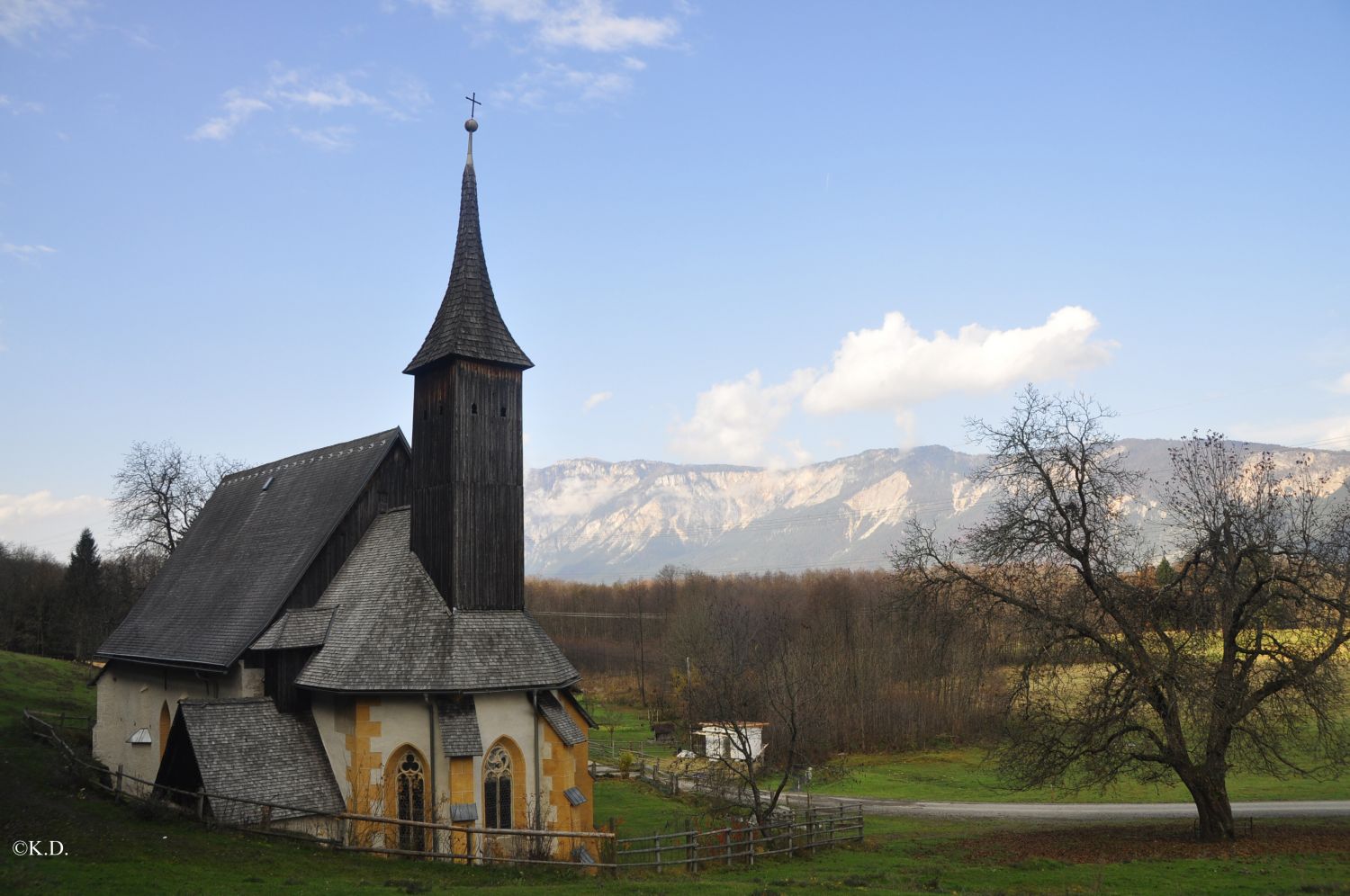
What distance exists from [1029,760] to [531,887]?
1318 cm

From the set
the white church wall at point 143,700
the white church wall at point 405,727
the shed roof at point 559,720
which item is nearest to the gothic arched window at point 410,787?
the white church wall at point 405,727

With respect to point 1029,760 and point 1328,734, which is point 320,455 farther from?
point 1328,734

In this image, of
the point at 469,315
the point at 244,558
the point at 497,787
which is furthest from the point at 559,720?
the point at 244,558

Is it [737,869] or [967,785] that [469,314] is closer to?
[737,869]

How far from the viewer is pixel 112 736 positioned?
3356 centimetres

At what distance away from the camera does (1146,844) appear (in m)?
23.7

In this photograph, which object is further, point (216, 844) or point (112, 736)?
point (112, 736)

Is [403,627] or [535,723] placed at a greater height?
[403,627]

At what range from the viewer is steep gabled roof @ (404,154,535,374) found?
1030 inches

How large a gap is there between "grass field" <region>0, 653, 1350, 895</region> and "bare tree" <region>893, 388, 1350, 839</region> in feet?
6.40

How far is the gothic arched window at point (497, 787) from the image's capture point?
23344mm

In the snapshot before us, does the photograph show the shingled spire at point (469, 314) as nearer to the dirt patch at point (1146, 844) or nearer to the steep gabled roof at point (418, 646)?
the steep gabled roof at point (418, 646)

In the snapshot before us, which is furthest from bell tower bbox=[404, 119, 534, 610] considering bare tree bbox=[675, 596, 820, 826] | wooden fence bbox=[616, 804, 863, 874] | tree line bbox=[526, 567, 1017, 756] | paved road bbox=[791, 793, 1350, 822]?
paved road bbox=[791, 793, 1350, 822]

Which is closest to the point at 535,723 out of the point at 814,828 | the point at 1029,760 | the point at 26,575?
the point at 814,828
